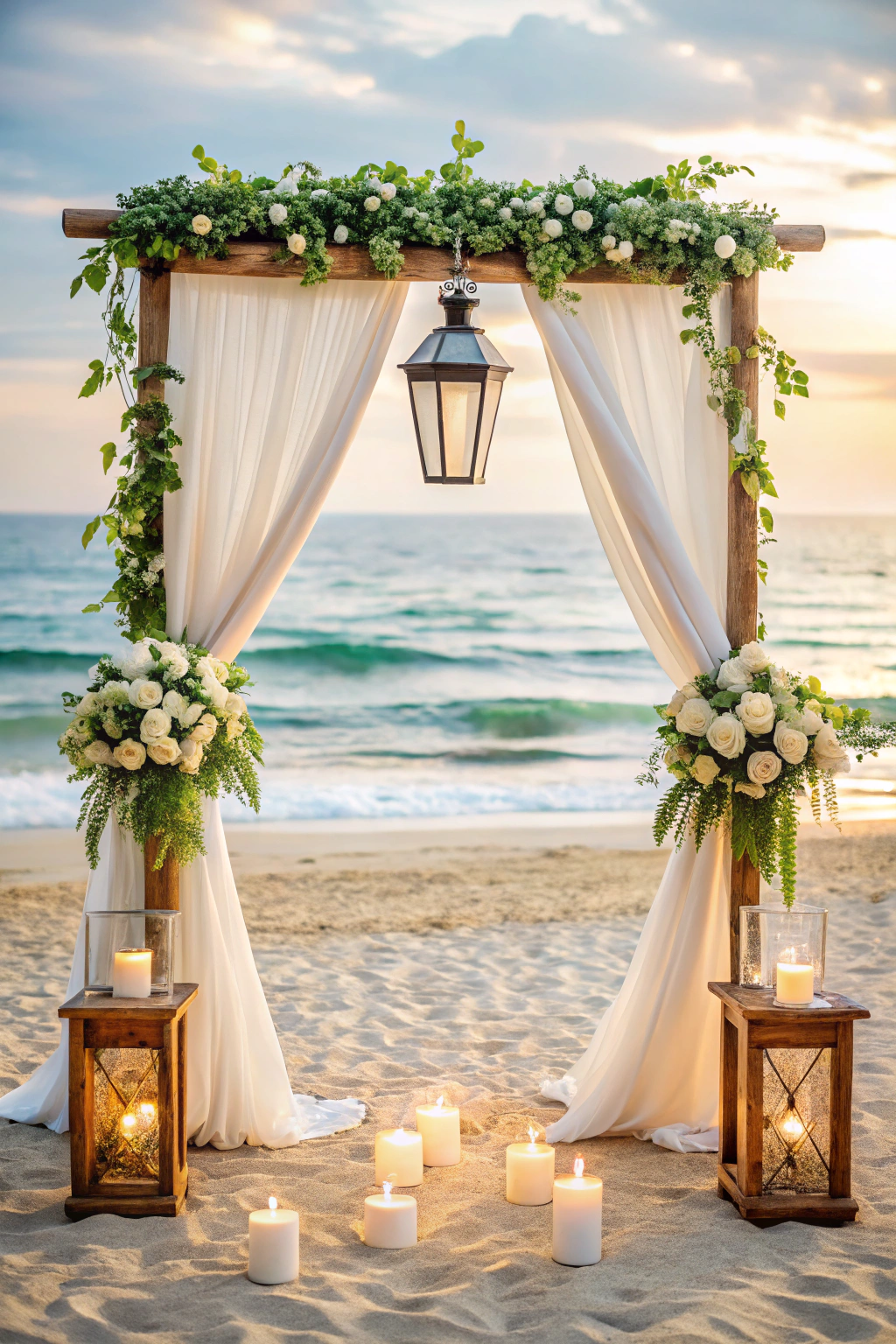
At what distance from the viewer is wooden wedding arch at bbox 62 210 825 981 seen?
342 centimetres

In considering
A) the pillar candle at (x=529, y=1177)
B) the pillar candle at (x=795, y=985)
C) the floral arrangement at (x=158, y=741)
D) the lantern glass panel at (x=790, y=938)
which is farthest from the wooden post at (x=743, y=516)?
the floral arrangement at (x=158, y=741)

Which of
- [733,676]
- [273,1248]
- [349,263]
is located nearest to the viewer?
[273,1248]

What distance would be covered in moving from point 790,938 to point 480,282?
2076 millimetres

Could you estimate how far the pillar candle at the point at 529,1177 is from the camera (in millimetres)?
3170

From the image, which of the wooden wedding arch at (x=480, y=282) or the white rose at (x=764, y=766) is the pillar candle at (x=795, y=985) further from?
the white rose at (x=764, y=766)

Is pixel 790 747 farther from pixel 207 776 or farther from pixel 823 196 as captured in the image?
pixel 823 196

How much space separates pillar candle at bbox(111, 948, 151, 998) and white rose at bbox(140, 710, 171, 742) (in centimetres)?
60

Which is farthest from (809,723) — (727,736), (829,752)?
(727,736)

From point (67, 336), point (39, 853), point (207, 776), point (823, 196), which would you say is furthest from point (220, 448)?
point (67, 336)

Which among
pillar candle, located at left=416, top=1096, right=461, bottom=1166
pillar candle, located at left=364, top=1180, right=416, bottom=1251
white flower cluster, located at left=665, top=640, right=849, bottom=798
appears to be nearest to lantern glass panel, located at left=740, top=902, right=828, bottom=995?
white flower cluster, located at left=665, top=640, right=849, bottom=798

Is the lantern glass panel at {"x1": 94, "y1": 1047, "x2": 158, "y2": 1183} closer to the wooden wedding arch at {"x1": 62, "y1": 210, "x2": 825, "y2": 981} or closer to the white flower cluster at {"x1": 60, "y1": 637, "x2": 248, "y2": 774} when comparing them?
the wooden wedding arch at {"x1": 62, "y1": 210, "x2": 825, "y2": 981}

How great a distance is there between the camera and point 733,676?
3.36m

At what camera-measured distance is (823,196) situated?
35.8 feet

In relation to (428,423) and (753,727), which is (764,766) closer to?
(753,727)
